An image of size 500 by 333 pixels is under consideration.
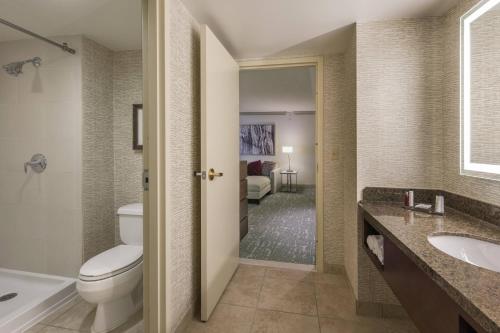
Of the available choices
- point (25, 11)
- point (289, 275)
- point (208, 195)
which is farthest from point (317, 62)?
point (25, 11)

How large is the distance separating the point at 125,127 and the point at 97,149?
0.31 meters

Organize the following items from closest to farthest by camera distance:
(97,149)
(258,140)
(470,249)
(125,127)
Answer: (470,249) → (97,149) → (125,127) → (258,140)

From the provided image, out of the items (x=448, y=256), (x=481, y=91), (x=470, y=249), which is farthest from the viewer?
(x=481, y=91)

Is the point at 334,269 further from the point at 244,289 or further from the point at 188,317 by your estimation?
the point at 188,317

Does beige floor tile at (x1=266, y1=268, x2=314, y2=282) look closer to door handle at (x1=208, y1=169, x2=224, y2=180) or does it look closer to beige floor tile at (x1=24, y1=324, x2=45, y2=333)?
door handle at (x1=208, y1=169, x2=224, y2=180)

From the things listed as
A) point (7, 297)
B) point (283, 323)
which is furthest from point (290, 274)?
point (7, 297)

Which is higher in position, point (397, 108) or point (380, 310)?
point (397, 108)

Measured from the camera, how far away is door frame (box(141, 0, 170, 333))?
1.33m

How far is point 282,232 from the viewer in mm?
3527

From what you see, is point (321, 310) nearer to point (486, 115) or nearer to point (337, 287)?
point (337, 287)

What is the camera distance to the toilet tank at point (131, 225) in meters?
2.04

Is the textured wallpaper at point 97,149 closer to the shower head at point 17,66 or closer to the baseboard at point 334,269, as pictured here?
the shower head at point 17,66

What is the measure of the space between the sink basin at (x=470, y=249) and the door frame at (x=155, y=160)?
129cm

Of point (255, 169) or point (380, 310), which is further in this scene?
point (255, 169)
